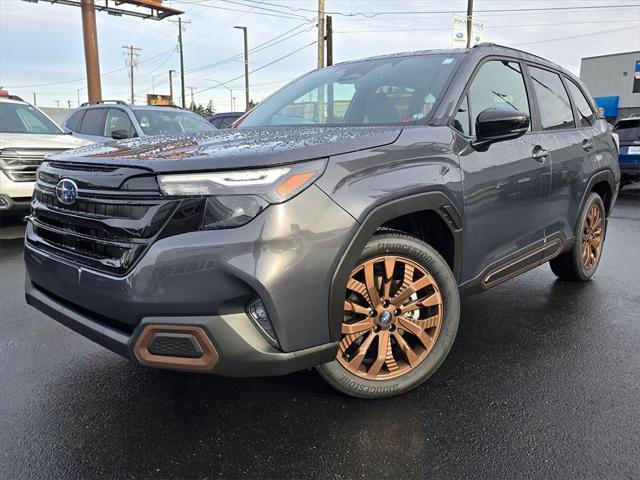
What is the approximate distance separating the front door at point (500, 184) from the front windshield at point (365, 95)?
22 cm

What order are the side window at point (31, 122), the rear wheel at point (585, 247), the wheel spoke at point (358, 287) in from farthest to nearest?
1. the side window at point (31, 122)
2. the rear wheel at point (585, 247)
3. the wheel spoke at point (358, 287)

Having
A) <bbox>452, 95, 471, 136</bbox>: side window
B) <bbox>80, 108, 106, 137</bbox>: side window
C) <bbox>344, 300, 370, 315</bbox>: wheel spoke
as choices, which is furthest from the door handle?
<bbox>80, 108, 106, 137</bbox>: side window

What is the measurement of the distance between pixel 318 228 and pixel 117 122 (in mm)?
7719

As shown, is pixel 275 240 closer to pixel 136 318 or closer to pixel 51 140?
pixel 136 318

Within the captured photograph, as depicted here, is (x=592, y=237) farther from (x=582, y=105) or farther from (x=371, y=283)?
(x=371, y=283)

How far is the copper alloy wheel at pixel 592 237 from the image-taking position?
4.42 metres

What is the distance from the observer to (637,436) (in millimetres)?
2297

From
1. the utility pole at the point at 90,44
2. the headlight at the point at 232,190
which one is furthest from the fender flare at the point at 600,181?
the utility pole at the point at 90,44

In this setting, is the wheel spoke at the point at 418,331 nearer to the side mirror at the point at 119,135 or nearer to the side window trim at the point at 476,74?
the side window trim at the point at 476,74

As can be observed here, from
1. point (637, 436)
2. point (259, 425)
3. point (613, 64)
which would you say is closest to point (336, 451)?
point (259, 425)

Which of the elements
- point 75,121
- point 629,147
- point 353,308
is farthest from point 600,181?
point 75,121

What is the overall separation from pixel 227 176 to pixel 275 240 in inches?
12.3

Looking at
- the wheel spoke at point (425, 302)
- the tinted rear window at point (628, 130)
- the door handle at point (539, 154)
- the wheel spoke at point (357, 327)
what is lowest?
the wheel spoke at point (357, 327)

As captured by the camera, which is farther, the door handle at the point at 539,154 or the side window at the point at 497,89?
the door handle at the point at 539,154
